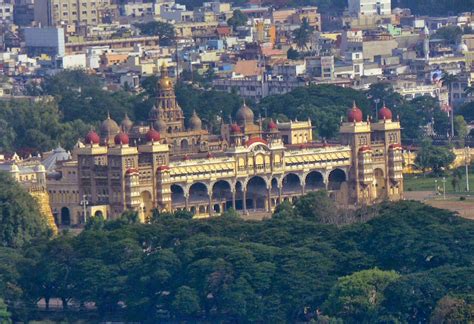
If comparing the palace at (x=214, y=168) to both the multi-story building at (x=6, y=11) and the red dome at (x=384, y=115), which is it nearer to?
the red dome at (x=384, y=115)

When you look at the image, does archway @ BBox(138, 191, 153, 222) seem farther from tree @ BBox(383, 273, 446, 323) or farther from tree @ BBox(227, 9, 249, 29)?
tree @ BBox(227, 9, 249, 29)

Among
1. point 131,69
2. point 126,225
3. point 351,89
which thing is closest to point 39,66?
point 131,69

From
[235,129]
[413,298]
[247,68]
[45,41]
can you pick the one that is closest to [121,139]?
[235,129]

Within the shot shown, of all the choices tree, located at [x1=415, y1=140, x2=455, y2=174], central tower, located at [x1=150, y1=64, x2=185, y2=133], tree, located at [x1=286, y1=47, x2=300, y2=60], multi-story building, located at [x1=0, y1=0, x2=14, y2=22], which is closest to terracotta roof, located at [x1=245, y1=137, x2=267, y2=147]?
central tower, located at [x1=150, y1=64, x2=185, y2=133]

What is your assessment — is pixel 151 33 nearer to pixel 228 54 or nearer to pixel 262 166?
pixel 228 54

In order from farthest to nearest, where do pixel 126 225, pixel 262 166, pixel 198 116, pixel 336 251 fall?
pixel 198 116, pixel 262 166, pixel 126 225, pixel 336 251

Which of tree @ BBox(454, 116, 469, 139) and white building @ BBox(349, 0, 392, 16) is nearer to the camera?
tree @ BBox(454, 116, 469, 139)

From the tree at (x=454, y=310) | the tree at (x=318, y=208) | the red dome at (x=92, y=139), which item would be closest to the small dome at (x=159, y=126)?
the red dome at (x=92, y=139)
